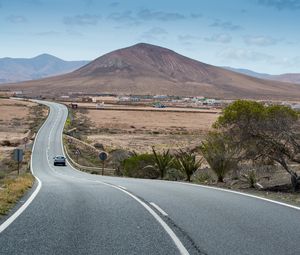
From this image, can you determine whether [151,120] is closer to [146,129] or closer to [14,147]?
[146,129]

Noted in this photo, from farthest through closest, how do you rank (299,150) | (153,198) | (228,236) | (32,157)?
(32,157) → (299,150) → (153,198) → (228,236)

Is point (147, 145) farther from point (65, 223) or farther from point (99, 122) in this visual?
point (65, 223)

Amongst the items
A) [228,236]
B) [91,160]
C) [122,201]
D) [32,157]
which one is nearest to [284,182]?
[122,201]

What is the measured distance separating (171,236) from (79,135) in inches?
2979

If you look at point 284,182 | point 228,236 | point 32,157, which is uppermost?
point 228,236

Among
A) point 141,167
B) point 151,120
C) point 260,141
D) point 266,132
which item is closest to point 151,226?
point 260,141

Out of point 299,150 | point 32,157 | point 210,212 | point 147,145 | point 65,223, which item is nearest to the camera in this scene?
point 65,223

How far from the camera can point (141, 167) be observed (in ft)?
122

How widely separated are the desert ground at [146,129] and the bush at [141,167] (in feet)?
65.8

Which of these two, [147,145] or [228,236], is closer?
[228,236]

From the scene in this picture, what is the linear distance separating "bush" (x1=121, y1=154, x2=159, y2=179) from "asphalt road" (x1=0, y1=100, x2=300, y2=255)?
20.6 metres

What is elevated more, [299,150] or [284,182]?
[299,150]

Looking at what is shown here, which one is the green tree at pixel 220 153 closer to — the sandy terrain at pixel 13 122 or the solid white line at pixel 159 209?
the solid white line at pixel 159 209

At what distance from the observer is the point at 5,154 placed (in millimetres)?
57156
